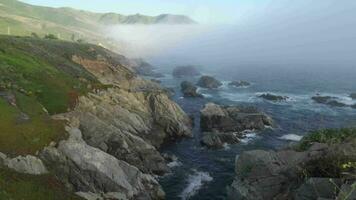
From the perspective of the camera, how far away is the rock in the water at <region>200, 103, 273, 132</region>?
89.1 metres

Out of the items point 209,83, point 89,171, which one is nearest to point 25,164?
point 89,171

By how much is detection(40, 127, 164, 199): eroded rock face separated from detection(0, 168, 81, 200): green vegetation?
11.1ft

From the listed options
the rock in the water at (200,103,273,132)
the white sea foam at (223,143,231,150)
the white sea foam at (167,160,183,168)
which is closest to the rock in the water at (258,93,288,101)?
the rock in the water at (200,103,273,132)

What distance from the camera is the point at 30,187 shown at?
40.0 metres

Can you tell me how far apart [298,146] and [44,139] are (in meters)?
29.5

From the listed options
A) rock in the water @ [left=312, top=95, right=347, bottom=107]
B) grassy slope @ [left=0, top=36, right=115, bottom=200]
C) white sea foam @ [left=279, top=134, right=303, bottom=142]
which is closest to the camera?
grassy slope @ [left=0, top=36, right=115, bottom=200]

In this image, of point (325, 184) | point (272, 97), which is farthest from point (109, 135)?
point (272, 97)

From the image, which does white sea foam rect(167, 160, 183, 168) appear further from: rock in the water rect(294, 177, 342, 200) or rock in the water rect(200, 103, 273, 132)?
rock in the water rect(294, 177, 342, 200)

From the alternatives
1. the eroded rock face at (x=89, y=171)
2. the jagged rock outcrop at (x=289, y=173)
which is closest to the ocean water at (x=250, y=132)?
the eroded rock face at (x=89, y=171)

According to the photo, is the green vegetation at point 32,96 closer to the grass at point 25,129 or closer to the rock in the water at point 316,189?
the grass at point 25,129

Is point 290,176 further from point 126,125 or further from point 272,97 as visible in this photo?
point 272,97

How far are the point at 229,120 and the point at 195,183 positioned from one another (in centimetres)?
3249

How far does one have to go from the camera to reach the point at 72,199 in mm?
40750

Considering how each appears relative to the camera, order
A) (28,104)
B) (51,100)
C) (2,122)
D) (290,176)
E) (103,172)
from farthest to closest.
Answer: (51,100) < (28,104) < (2,122) < (103,172) < (290,176)
